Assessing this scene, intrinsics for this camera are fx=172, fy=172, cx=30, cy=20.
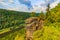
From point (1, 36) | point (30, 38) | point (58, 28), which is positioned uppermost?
point (58, 28)

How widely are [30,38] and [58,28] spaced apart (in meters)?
10.4

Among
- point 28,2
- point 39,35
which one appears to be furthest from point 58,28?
point 28,2

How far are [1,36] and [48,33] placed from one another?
4534 inches

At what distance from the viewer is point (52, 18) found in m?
64.2

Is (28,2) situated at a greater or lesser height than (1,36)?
greater

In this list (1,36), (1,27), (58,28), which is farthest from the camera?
(1,27)

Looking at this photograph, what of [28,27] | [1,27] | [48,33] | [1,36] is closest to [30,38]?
[28,27]

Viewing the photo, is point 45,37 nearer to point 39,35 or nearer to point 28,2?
point 39,35

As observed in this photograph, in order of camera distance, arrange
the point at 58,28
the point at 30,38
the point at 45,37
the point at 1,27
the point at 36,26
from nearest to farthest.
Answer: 1. the point at 45,37
2. the point at 58,28
3. the point at 30,38
4. the point at 36,26
5. the point at 1,27

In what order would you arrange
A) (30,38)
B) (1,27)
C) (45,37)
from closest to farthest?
(45,37), (30,38), (1,27)

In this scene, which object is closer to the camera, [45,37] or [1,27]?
[45,37]

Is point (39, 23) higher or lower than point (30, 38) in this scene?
higher

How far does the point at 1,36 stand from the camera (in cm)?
16038

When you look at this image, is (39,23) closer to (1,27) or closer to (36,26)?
(36,26)
